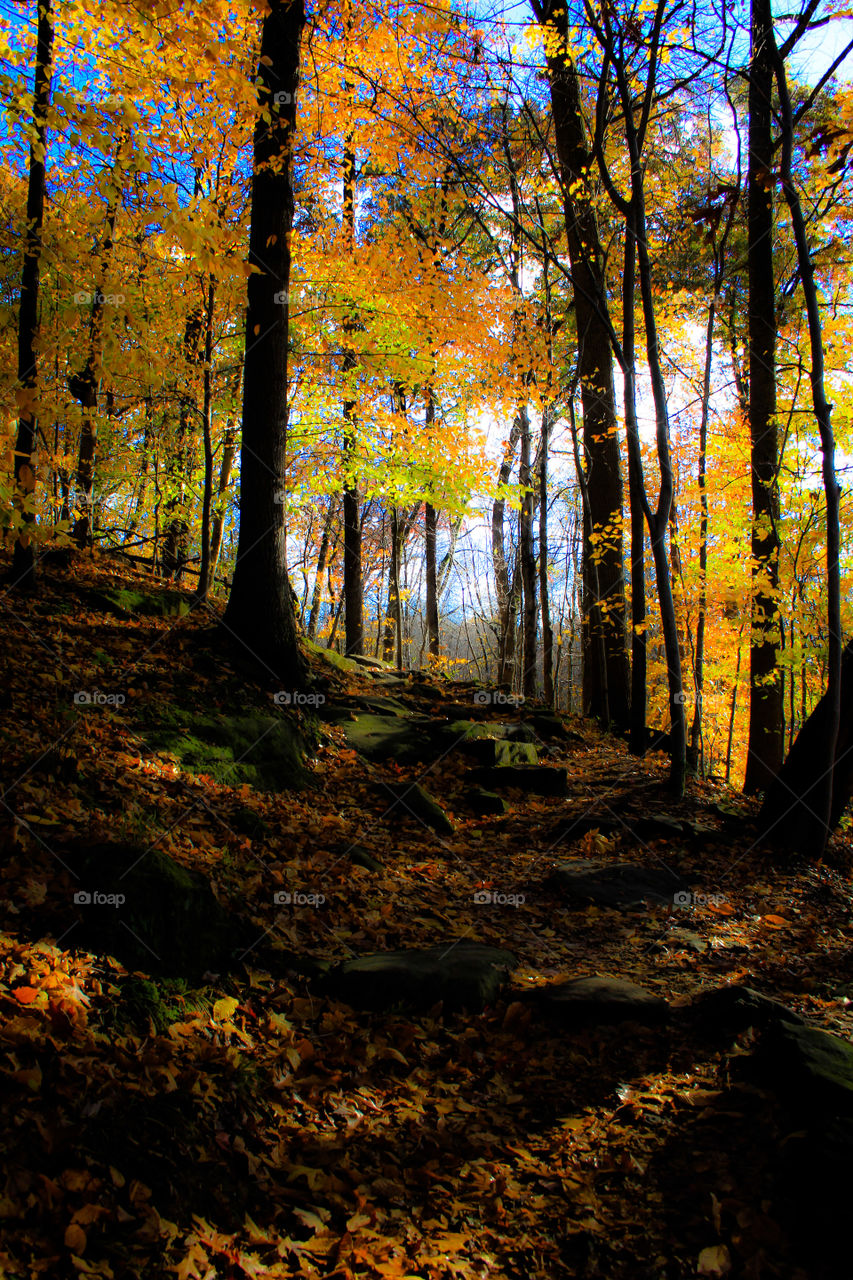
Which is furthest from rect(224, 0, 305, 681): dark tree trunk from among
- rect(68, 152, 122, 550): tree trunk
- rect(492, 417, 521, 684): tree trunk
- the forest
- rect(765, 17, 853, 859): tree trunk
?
rect(492, 417, 521, 684): tree trunk

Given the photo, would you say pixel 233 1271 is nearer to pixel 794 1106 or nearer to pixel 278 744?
pixel 794 1106

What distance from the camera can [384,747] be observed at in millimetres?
7629

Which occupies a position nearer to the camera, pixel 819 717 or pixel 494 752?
pixel 819 717

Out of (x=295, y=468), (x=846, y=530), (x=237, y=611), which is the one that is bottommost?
(x=237, y=611)

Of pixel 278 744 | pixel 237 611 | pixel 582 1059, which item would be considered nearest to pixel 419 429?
pixel 237 611

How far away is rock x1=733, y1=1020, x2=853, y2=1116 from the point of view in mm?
2408

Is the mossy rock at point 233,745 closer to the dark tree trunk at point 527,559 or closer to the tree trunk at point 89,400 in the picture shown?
the tree trunk at point 89,400

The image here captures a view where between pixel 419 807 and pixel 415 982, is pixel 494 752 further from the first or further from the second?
pixel 415 982

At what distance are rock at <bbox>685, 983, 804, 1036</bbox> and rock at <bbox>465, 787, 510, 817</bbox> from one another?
377 centimetres

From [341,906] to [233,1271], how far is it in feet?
8.22

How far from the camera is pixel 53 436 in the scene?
1223cm

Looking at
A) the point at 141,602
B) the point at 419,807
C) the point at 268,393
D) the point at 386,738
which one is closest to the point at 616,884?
the point at 419,807

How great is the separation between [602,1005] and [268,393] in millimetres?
6432

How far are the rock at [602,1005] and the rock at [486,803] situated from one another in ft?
11.8
